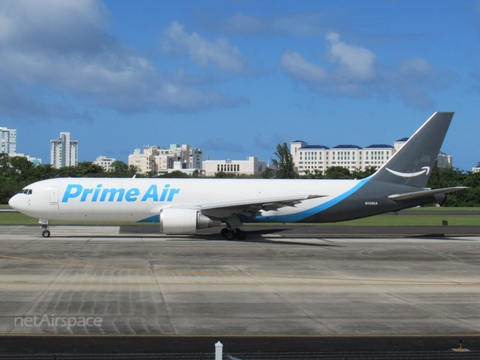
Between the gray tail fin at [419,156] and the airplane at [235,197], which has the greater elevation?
the gray tail fin at [419,156]

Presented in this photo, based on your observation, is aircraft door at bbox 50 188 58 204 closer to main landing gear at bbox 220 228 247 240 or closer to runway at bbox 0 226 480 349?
runway at bbox 0 226 480 349

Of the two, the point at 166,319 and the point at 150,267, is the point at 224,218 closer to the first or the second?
the point at 150,267

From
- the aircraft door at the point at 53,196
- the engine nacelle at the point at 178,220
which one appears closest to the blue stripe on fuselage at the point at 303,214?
the engine nacelle at the point at 178,220

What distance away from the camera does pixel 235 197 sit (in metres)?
35.2

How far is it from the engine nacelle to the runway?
782 millimetres

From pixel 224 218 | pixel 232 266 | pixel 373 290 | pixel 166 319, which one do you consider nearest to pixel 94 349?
pixel 166 319

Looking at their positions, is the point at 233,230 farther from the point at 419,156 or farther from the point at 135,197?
the point at 419,156

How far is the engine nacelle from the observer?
31.5 metres

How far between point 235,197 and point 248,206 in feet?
7.57

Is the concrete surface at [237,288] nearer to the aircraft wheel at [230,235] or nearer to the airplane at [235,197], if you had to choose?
the airplane at [235,197]

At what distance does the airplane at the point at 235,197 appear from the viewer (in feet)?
109

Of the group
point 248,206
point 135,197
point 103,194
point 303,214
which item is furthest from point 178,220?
point 303,214

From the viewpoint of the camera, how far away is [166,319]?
44.3ft

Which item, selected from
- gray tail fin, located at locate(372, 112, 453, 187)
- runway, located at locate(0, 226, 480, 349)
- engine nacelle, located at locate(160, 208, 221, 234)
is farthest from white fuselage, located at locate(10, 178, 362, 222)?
gray tail fin, located at locate(372, 112, 453, 187)
